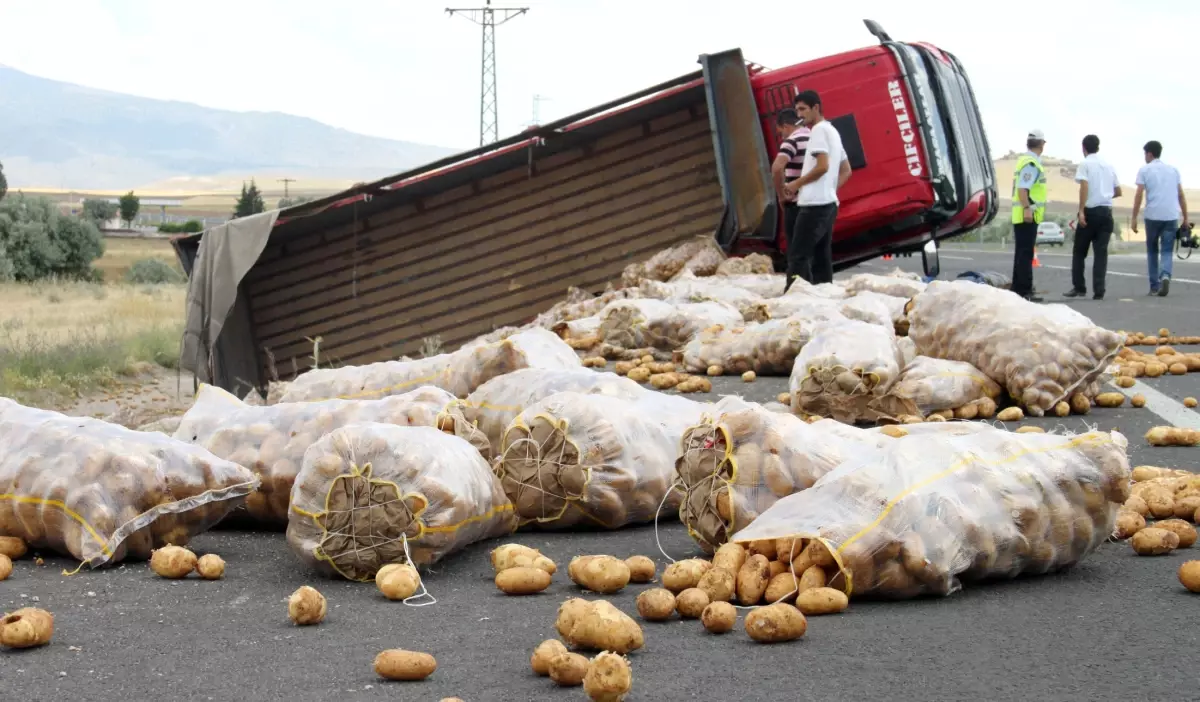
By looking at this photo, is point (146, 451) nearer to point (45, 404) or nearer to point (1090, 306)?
point (45, 404)

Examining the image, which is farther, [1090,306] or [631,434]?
[1090,306]

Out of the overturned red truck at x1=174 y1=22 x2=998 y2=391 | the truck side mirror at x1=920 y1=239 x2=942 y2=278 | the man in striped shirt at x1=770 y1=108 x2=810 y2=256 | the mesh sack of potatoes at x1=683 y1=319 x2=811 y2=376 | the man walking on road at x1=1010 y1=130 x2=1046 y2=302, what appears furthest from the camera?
the man walking on road at x1=1010 y1=130 x2=1046 y2=302

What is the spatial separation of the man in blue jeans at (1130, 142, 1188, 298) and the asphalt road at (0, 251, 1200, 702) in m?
15.1

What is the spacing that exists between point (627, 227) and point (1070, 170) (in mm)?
162724

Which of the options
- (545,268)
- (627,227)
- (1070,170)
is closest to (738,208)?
(627,227)

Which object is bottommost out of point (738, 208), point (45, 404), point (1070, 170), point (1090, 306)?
point (45, 404)

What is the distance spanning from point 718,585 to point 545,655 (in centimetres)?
75

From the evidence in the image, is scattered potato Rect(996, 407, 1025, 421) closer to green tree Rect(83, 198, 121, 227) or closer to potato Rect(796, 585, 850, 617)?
potato Rect(796, 585, 850, 617)

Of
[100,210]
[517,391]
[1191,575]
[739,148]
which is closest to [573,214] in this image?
[739,148]

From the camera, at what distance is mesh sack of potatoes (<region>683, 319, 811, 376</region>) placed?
8.94 m

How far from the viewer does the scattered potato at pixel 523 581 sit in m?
3.93

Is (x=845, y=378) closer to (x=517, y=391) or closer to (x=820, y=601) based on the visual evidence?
(x=517, y=391)

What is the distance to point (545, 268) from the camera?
14305 mm

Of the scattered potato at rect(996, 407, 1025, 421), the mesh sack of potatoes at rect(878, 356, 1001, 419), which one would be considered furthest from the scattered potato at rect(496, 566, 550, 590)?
the scattered potato at rect(996, 407, 1025, 421)
